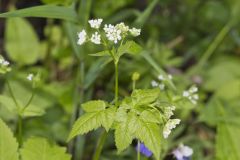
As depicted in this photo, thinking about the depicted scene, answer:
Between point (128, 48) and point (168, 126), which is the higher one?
point (128, 48)

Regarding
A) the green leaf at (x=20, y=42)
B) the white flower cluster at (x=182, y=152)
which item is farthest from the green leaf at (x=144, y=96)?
the green leaf at (x=20, y=42)

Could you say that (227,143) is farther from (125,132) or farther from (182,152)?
(125,132)

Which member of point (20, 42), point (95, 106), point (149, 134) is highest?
point (20, 42)

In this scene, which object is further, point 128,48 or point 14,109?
point 14,109

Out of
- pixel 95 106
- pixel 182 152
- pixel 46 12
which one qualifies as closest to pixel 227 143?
pixel 182 152

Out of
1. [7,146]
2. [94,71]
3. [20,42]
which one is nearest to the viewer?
[7,146]

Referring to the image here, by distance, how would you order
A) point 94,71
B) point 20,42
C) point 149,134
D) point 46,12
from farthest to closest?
point 20,42 < point 94,71 < point 46,12 < point 149,134

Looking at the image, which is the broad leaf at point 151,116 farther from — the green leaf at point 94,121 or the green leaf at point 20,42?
the green leaf at point 20,42

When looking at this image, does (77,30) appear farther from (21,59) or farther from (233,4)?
(233,4)

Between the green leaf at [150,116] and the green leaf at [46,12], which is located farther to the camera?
the green leaf at [46,12]
